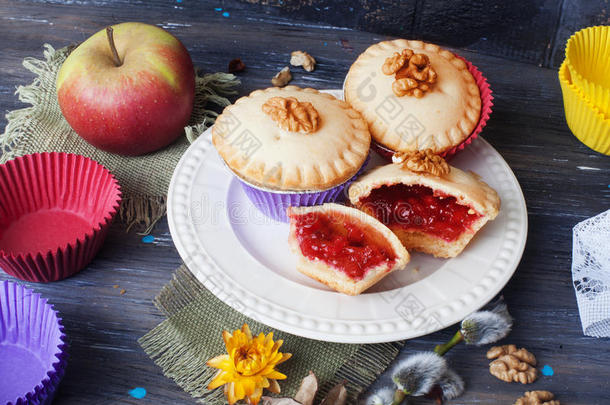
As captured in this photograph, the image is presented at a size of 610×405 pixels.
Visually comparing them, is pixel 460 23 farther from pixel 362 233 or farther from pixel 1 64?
pixel 1 64

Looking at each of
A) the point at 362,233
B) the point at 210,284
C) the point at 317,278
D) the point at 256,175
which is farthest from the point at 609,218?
the point at 210,284

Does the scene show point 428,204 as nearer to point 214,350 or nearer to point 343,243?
point 343,243

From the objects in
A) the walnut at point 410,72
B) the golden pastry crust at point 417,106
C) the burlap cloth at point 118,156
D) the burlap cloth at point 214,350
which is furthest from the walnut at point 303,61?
the burlap cloth at point 214,350

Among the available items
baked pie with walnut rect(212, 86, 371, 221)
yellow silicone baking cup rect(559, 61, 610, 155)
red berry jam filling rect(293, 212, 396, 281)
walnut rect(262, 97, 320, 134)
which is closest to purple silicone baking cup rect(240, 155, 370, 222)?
baked pie with walnut rect(212, 86, 371, 221)

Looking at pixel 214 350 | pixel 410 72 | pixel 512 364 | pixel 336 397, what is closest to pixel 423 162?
pixel 410 72

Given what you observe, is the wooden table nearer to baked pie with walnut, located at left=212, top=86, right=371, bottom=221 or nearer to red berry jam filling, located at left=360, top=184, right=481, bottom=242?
red berry jam filling, located at left=360, top=184, right=481, bottom=242
